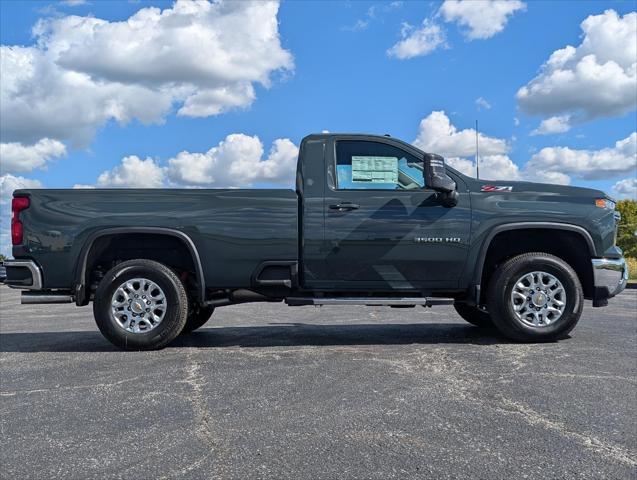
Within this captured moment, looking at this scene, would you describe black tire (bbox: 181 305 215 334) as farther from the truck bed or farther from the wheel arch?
the truck bed

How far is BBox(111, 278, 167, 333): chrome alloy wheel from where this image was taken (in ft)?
17.8

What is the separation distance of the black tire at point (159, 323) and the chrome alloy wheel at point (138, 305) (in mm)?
40

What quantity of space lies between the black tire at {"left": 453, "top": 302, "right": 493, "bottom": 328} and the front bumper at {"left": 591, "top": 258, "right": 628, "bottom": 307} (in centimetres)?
137

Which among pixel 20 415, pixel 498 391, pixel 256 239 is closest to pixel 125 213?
pixel 256 239

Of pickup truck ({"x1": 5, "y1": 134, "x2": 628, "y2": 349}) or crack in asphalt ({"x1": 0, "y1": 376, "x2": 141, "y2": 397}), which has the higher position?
pickup truck ({"x1": 5, "y1": 134, "x2": 628, "y2": 349})

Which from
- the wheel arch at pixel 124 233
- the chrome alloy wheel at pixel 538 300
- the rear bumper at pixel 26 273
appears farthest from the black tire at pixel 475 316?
the rear bumper at pixel 26 273

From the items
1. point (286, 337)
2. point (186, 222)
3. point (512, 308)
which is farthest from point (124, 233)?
point (512, 308)

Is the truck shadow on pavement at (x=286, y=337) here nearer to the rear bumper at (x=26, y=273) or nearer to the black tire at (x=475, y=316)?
the black tire at (x=475, y=316)

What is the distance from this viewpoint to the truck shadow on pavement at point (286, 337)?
→ 5766 mm

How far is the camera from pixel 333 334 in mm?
6406

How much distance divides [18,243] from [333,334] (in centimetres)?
348

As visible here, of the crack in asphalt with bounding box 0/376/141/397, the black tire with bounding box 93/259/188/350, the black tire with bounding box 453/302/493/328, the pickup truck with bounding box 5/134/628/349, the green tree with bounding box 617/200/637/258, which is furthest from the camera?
the green tree with bounding box 617/200/637/258

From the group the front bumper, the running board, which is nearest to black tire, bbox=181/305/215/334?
the running board

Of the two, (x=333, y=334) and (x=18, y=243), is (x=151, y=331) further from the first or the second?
Answer: (x=333, y=334)
